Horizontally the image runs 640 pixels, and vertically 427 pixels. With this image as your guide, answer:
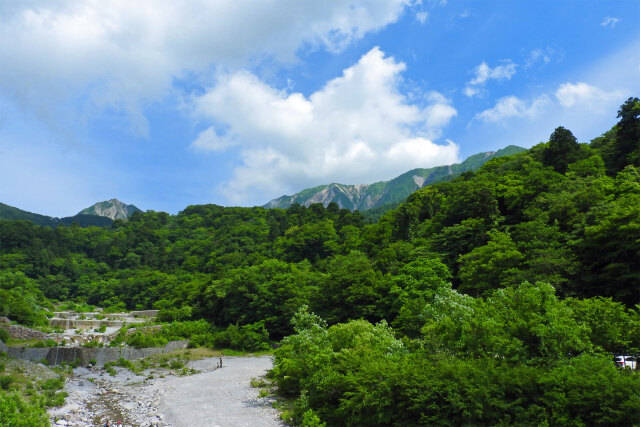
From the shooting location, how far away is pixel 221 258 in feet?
294

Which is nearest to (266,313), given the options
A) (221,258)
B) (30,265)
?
(221,258)

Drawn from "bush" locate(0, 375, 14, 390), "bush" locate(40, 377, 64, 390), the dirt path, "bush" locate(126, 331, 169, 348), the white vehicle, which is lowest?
the dirt path

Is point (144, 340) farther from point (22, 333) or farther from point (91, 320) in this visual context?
point (91, 320)

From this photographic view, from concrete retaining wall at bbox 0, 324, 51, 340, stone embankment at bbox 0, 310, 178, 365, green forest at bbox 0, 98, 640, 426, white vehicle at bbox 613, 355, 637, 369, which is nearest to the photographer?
green forest at bbox 0, 98, 640, 426

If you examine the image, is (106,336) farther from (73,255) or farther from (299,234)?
(73,255)

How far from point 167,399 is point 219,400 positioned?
12.3ft

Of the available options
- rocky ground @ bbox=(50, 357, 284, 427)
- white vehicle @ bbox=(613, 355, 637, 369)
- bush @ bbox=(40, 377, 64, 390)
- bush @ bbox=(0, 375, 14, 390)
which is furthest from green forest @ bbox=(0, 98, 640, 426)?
bush @ bbox=(0, 375, 14, 390)

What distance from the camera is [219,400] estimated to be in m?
25.0

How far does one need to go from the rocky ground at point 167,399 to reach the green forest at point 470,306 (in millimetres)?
3195

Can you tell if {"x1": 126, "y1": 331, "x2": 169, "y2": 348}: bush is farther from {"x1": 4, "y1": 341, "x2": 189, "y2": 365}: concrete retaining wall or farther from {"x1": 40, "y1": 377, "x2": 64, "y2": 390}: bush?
{"x1": 40, "y1": 377, "x2": 64, "y2": 390}: bush

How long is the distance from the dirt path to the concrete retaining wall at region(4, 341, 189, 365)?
9.23m

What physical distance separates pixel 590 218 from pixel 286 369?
79.5ft

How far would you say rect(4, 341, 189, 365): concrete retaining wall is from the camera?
35000 mm

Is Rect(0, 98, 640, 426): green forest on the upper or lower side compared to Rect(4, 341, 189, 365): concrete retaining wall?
upper
